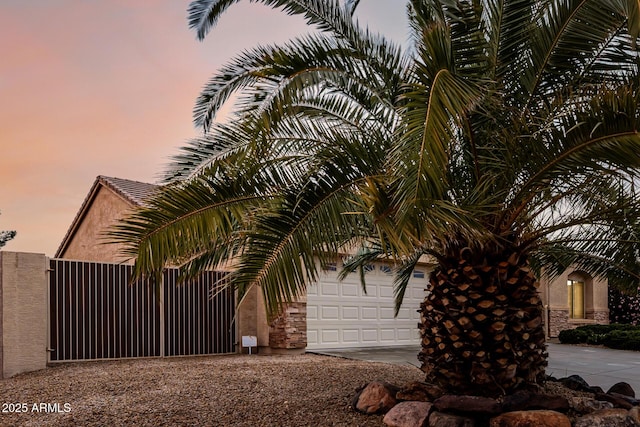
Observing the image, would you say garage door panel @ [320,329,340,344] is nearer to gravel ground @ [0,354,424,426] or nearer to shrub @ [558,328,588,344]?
gravel ground @ [0,354,424,426]

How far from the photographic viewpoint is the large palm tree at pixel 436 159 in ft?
13.5

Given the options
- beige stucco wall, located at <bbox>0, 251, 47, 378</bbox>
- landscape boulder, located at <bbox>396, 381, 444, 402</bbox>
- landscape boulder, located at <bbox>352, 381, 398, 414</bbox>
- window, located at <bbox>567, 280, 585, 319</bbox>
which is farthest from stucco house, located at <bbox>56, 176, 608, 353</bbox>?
landscape boulder, located at <bbox>396, 381, 444, 402</bbox>

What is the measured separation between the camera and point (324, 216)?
15.2ft

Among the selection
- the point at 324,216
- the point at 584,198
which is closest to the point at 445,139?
the point at 324,216

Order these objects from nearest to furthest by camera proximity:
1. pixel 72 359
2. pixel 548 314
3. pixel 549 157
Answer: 1. pixel 549 157
2. pixel 72 359
3. pixel 548 314

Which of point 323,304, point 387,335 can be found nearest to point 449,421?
point 323,304

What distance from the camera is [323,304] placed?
12789 millimetres

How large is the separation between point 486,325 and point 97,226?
1267 centimetres

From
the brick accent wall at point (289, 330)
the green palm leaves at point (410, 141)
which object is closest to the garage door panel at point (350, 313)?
the brick accent wall at point (289, 330)

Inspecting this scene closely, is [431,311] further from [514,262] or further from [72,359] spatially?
[72,359]

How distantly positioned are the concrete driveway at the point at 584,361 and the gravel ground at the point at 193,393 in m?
1.74

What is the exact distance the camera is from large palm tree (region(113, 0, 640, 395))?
4.11 m

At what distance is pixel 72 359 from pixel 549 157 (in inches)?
336

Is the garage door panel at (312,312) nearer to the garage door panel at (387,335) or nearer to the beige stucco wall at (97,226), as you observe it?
the garage door panel at (387,335)
